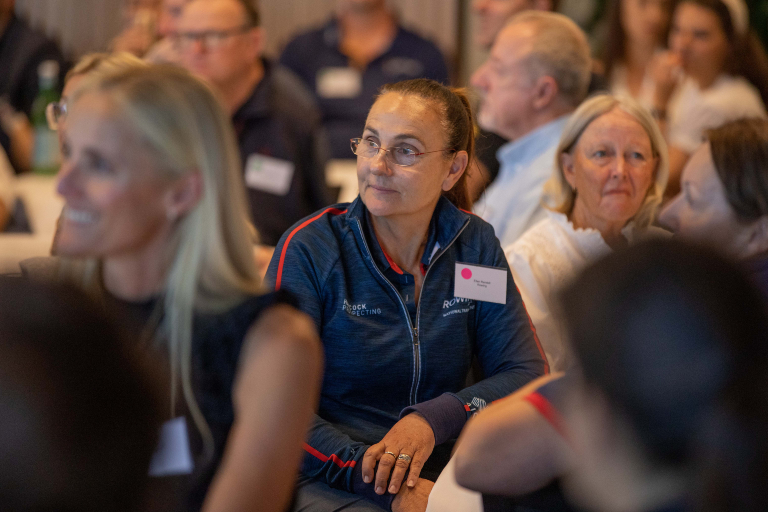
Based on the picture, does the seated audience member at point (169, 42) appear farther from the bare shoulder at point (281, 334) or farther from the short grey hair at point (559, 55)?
the bare shoulder at point (281, 334)

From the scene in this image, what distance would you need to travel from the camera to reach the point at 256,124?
360cm

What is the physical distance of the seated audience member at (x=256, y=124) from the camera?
140 inches

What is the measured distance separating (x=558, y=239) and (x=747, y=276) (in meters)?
1.35

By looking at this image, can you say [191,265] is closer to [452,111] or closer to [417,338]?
[417,338]

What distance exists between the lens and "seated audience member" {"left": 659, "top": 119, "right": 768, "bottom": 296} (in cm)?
219

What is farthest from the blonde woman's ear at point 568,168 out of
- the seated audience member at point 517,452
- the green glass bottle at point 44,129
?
the green glass bottle at point 44,129

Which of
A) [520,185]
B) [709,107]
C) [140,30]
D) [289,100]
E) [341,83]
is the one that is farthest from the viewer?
[341,83]

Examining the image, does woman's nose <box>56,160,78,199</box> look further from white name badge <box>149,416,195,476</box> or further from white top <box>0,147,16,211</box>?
white top <box>0,147,16,211</box>

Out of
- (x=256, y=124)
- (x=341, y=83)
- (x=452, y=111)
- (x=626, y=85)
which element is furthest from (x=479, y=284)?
(x=341, y=83)

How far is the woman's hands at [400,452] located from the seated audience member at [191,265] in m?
0.43

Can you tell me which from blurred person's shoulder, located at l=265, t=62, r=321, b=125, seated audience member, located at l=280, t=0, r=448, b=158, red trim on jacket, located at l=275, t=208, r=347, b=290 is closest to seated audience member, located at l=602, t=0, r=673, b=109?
seated audience member, located at l=280, t=0, r=448, b=158

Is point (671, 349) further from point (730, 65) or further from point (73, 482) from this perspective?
point (730, 65)

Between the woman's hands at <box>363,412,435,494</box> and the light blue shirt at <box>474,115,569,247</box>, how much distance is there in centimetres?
108

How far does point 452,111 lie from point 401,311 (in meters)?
0.56
